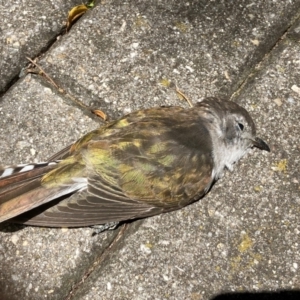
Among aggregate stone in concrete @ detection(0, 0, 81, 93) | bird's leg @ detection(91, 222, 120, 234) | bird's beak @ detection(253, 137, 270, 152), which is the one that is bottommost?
bird's leg @ detection(91, 222, 120, 234)

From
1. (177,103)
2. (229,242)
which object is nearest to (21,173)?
(177,103)

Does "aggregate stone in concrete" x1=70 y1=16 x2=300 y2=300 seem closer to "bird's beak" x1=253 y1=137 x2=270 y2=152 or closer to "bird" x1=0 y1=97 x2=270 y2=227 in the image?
"bird's beak" x1=253 y1=137 x2=270 y2=152

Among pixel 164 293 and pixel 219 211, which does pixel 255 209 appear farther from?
pixel 164 293

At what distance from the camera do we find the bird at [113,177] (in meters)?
4.08

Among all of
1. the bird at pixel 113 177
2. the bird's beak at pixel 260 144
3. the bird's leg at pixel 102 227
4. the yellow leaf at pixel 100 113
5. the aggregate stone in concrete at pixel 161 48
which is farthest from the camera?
the aggregate stone in concrete at pixel 161 48

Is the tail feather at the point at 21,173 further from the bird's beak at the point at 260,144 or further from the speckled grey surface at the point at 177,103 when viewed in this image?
the bird's beak at the point at 260,144

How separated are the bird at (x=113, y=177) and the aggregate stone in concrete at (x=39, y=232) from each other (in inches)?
10.0

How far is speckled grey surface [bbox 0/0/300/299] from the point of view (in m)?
4.30

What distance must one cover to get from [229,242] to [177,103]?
1224 millimetres

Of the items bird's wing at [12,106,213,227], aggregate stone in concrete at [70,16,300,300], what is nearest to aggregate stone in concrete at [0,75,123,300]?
aggregate stone in concrete at [70,16,300,300]

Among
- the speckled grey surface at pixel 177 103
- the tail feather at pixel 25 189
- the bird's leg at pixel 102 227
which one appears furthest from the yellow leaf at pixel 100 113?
the bird's leg at pixel 102 227

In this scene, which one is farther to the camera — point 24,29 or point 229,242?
point 24,29

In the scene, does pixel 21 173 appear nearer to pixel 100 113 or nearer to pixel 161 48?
pixel 100 113

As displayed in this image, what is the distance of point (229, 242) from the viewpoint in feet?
14.5
